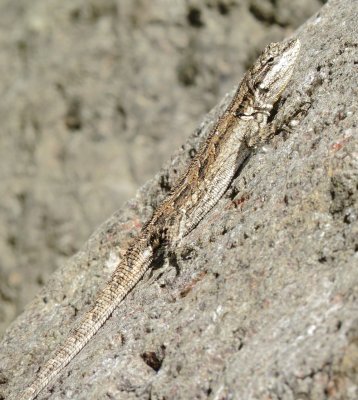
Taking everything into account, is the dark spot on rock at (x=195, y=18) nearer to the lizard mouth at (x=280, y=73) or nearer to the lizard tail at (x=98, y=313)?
the lizard mouth at (x=280, y=73)

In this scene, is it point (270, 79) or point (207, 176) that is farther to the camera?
point (270, 79)

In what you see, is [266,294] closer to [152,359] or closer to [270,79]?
[152,359]

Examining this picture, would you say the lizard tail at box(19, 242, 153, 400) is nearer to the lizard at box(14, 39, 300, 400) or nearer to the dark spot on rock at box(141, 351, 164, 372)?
the lizard at box(14, 39, 300, 400)

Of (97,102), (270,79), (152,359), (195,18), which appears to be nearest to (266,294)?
(152,359)

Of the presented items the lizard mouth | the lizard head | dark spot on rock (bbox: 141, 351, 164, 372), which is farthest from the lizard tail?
the lizard mouth

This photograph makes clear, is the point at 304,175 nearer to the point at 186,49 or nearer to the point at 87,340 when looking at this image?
the point at 87,340

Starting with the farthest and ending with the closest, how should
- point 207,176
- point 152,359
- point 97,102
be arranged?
1. point 97,102
2. point 207,176
3. point 152,359

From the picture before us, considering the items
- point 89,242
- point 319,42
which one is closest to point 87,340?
point 89,242
